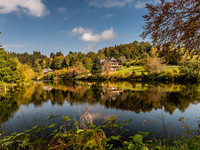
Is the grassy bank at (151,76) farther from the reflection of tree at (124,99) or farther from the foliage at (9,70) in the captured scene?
the foliage at (9,70)

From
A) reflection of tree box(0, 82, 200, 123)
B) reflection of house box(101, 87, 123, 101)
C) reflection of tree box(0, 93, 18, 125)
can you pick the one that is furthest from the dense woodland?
reflection of tree box(0, 93, 18, 125)

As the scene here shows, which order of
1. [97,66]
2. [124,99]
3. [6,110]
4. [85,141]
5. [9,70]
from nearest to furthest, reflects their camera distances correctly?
[85,141] < [6,110] < [124,99] < [9,70] < [97,66]

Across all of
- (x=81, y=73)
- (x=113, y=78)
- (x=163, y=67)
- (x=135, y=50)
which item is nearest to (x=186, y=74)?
(x=163, y=67)

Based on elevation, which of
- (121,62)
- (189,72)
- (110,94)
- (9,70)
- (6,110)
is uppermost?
(121,62)

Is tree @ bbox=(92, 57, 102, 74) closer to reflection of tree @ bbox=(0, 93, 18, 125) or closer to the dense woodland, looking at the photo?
the dense woodland

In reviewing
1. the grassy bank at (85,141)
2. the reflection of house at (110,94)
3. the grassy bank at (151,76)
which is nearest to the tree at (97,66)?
the grassy bank at (151,76)

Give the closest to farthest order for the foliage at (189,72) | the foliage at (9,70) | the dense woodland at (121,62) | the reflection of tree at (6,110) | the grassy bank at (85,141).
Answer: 1. the grassy bank at (85,141)
2. the dense woodland at (121,62)
3. the reflection of tree at (6,110)
4. the foliage at (9,70)
5. the foliage at (189,72)

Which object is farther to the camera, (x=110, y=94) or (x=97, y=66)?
(x=97, y=66)

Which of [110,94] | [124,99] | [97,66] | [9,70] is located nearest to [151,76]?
[97,66]

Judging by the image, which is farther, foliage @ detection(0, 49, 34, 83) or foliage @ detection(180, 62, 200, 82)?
foliage @ detection(180, 62, 200, 82)

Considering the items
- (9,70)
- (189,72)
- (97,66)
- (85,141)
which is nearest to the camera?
(85,141)

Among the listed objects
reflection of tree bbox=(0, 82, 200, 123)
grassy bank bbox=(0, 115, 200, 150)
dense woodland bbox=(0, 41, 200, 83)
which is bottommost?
reflection of tree bbox=(0, 82, 200, 123)

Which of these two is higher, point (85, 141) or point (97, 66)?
point (97, 66)

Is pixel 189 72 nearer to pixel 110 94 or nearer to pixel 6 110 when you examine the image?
pixel 110 94
